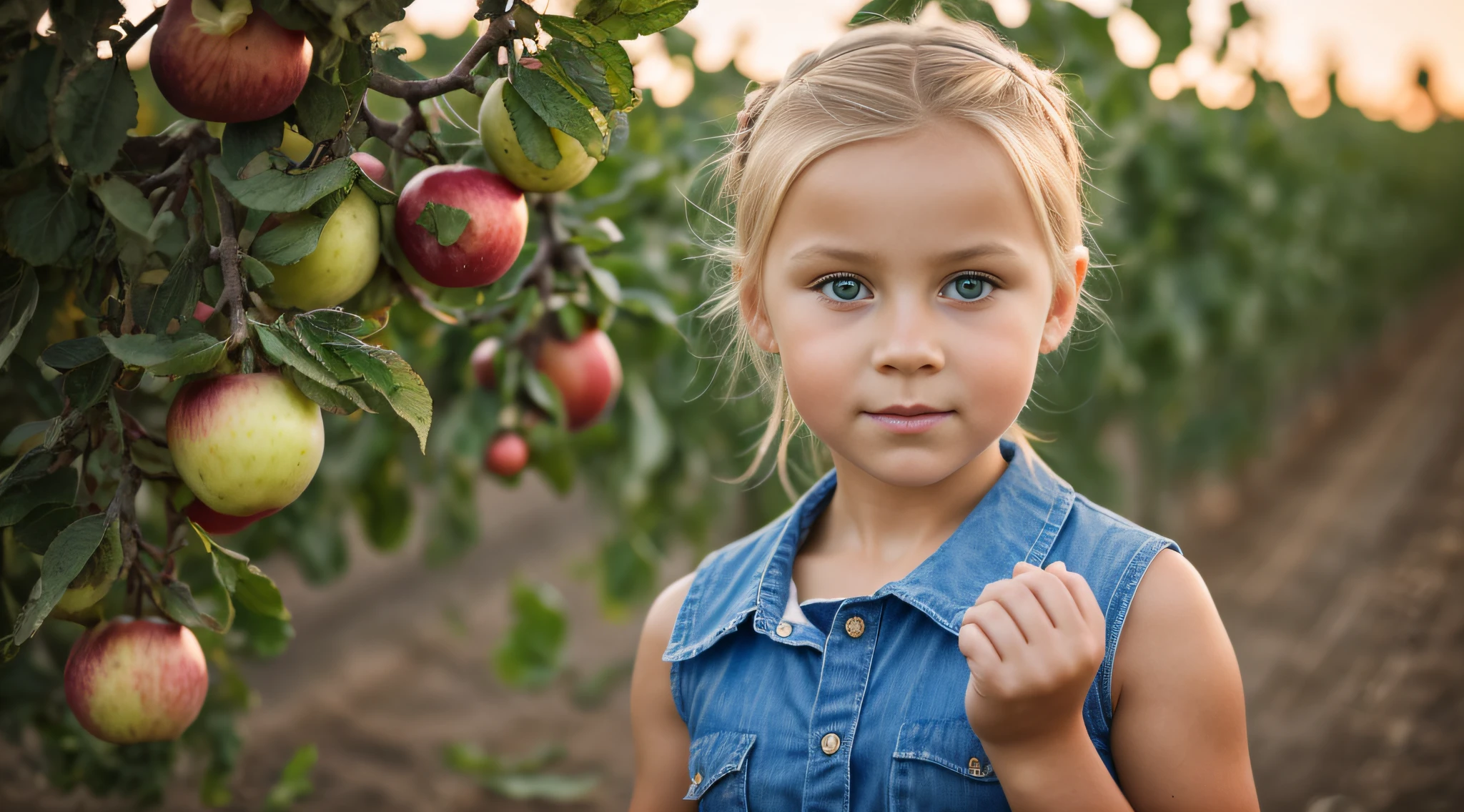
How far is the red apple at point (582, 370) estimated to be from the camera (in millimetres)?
1554

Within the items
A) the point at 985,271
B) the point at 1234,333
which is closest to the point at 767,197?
the point at 985,271

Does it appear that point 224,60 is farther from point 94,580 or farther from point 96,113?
point 94,580

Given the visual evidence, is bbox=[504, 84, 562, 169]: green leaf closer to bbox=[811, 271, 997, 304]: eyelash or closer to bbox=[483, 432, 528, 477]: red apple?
bbox=[811, 271, 997, 304]: eyelash

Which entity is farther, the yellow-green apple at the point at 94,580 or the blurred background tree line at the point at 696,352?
the blurred background tree line at the point at 696,352

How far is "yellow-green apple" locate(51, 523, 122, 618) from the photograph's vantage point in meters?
0.88

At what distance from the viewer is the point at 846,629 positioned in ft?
3.56

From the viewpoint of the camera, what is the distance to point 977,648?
0.87 metres

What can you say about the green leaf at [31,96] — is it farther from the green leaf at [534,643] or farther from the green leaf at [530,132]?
the green leaf at [534,643]

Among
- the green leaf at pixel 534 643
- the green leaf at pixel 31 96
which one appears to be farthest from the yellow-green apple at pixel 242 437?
the green leaf at pixel 534 643

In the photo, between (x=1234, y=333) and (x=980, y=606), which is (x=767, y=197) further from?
(x=1234, y=333)

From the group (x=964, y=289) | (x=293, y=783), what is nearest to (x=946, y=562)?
(x=964, y=289)

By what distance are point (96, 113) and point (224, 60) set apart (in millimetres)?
97

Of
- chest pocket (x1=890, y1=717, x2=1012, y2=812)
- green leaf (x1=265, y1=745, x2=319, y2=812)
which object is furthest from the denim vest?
green leaf (x1=265, y1=745, x2=319, y2=812)

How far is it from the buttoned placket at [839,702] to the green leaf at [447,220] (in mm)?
491
